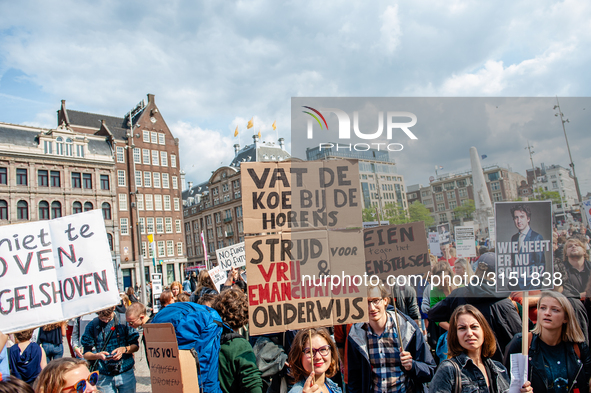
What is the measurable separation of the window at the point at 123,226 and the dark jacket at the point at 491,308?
46593mm

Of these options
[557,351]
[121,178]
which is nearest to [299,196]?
[557,351]

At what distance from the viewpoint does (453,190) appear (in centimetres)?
480

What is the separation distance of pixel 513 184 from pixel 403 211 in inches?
51.7

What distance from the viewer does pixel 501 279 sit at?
3.66m

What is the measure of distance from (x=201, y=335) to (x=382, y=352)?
1538 mm

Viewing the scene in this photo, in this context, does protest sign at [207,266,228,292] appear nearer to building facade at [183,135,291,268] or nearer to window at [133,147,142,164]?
window at [133,147,142,164]

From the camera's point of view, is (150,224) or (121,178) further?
(150,224)

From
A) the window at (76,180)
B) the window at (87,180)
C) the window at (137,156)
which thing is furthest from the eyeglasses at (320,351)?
the window at (137,156)

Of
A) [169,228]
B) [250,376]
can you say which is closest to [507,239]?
[250,376]

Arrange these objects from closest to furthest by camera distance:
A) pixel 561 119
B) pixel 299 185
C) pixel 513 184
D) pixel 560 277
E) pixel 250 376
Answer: pixel 250 376 < pixel 299 185 < pixel 560 277 < pixel 513 184 < pixel 561 119

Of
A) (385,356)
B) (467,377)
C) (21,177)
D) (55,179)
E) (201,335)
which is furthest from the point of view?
(55,179)

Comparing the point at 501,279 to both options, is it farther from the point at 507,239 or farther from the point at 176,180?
the point at 176,180

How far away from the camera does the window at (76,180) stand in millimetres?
40675

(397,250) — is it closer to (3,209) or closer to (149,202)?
(3,209)
